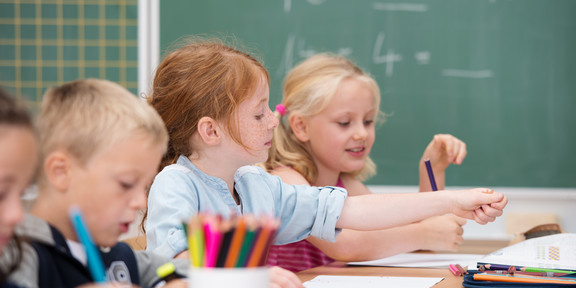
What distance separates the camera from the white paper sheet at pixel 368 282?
4.43ft

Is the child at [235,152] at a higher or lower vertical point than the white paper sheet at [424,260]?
higher

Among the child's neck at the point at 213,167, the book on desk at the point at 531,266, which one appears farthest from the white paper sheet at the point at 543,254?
the child's neck at the point at 213,167

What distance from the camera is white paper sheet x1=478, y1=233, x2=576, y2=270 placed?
55.7 inches

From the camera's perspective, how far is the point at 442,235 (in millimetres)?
1785

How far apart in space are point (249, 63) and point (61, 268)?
739 millimetres

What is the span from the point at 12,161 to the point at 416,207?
0.98 metres

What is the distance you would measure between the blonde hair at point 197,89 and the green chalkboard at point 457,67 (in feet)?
4.44

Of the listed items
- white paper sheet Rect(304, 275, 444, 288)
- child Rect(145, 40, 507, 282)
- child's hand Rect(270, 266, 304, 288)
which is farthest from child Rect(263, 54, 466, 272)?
child's hand Rect(270, 266, 304, 288)

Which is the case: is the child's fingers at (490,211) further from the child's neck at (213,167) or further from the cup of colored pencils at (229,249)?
the cup of colored pencils at (229,249)

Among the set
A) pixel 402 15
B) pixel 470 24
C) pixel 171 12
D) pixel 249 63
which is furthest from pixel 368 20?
pixel 249 63

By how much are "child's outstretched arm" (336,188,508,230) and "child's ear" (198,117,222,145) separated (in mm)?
328

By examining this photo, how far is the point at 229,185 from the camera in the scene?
4.89 feet

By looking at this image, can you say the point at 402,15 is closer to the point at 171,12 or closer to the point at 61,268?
the point at 171,12

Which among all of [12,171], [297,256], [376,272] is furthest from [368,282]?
[12,171]
